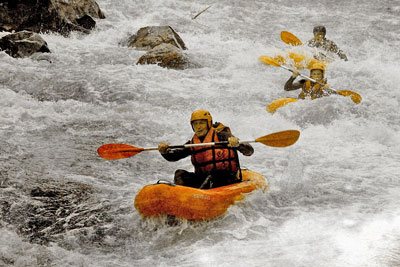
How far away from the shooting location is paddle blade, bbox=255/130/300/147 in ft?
15.7

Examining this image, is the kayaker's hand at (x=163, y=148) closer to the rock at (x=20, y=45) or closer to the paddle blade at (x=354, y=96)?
the paddle blade at (x=354, y=96)

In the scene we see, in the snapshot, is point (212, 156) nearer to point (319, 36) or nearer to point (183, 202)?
point (183, 202)

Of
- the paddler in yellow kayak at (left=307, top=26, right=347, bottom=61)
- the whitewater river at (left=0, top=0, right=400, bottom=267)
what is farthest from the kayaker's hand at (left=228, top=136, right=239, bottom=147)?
the paddler in yellow kayak at (left=307, top=26, right=347, bottom=61)

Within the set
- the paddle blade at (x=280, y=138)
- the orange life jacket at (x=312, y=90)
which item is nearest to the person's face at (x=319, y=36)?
the orange life jacket at (x=312, y=90)

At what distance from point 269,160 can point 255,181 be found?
147 cm

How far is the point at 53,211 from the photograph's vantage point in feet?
15.1

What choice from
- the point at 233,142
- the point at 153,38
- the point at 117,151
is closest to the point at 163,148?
the point at 117,151

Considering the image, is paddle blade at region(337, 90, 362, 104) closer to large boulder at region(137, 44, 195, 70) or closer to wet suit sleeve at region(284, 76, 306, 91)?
wet suit sleeve at region(284, 76, 306, 91)

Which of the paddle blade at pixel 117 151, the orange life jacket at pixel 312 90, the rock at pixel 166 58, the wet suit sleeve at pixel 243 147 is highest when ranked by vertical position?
the rock at pixel 166 58

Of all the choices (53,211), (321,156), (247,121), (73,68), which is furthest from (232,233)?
(73,68)

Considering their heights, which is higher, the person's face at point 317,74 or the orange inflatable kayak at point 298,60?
the orange inflatable kayak at point 298,60

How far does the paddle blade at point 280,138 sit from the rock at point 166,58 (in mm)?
5400

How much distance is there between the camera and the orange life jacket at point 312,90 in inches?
329

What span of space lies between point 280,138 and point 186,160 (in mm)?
2149
